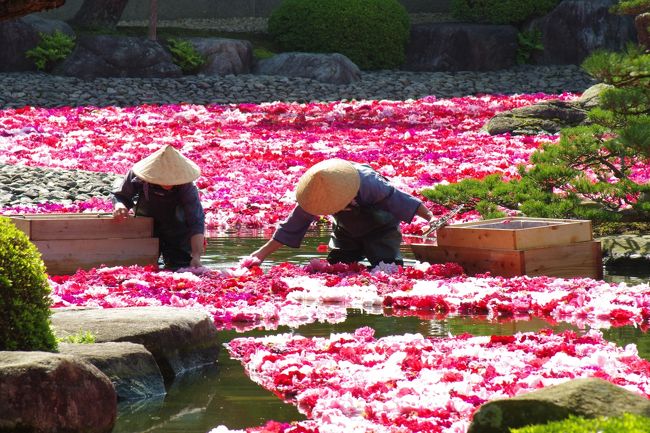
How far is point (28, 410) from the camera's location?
5.02 metres

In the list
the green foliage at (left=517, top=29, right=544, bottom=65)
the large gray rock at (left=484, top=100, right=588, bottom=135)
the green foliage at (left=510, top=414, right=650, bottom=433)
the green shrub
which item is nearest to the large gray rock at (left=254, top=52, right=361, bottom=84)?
the green foliage at (left=517, top=29, right=544, bottom=65)

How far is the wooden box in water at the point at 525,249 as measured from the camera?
384 inches

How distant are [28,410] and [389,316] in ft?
12.4

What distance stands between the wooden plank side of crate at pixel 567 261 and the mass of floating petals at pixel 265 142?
485cm

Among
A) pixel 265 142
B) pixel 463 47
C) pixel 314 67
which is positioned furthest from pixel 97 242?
pixel 463 47

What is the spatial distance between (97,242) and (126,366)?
4.54 m

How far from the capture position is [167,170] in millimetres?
9961

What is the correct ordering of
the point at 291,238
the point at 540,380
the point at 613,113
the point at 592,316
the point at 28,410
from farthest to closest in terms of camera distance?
the point at 613,113, the point at 291,238, the point at 592,316, the point at 540,380, the point at 28,410

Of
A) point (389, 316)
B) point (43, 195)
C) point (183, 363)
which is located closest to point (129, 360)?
point (183, 363)

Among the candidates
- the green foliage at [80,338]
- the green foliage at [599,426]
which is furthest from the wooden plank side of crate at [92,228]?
the green foliage at [599,426]

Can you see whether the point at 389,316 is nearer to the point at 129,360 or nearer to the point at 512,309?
the point at 512,309

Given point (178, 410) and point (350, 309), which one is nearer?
point (178, 410)

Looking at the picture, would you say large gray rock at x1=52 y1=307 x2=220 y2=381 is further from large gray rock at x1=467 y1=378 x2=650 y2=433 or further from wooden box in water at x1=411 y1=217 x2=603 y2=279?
wooden box in water at x1=411 y1=217 x2=603 y2=279

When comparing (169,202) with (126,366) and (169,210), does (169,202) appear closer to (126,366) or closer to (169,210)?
(169,210)
